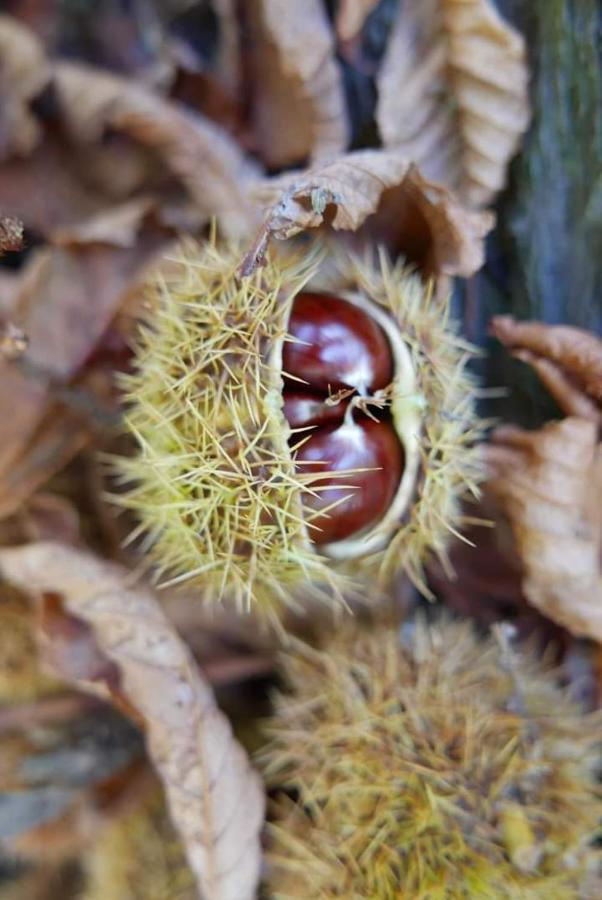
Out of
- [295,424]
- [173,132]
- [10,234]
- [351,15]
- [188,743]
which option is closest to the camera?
[10,234]

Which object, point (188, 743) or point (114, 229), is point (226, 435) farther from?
point (114, 229)

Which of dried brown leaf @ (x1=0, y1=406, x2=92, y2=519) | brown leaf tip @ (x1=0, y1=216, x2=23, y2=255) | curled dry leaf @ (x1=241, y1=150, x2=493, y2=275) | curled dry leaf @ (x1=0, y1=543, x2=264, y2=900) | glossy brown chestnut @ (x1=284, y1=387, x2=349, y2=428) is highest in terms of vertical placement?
curled dry leaf @ (x1=241, y1=150, x2=493, y2=275)

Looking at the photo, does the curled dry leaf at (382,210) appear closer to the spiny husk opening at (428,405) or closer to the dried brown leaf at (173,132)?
the spiny husk opening at (428,405)

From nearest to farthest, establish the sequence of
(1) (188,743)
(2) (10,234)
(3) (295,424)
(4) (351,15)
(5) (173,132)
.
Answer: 1. (2) (10,234)
2. (3) (295,424)
3. (1) (188,743)
4. (4) (351,15)
5. (5) (173,132)

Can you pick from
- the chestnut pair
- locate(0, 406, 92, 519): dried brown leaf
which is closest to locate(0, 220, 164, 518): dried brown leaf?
locate(0, 406, 92, 519): dried brown leaf

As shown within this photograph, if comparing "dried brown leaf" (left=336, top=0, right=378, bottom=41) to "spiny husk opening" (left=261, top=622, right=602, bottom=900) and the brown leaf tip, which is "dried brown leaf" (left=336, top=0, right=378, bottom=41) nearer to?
the brown leaf tip

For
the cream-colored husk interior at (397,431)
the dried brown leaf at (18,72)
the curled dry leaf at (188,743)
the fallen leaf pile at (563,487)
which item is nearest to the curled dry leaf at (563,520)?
the fallen leaf pile at (563,487)

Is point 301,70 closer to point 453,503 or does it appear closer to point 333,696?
point 453,503

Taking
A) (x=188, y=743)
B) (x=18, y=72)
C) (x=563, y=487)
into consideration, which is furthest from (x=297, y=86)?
(x=188, y=743)
